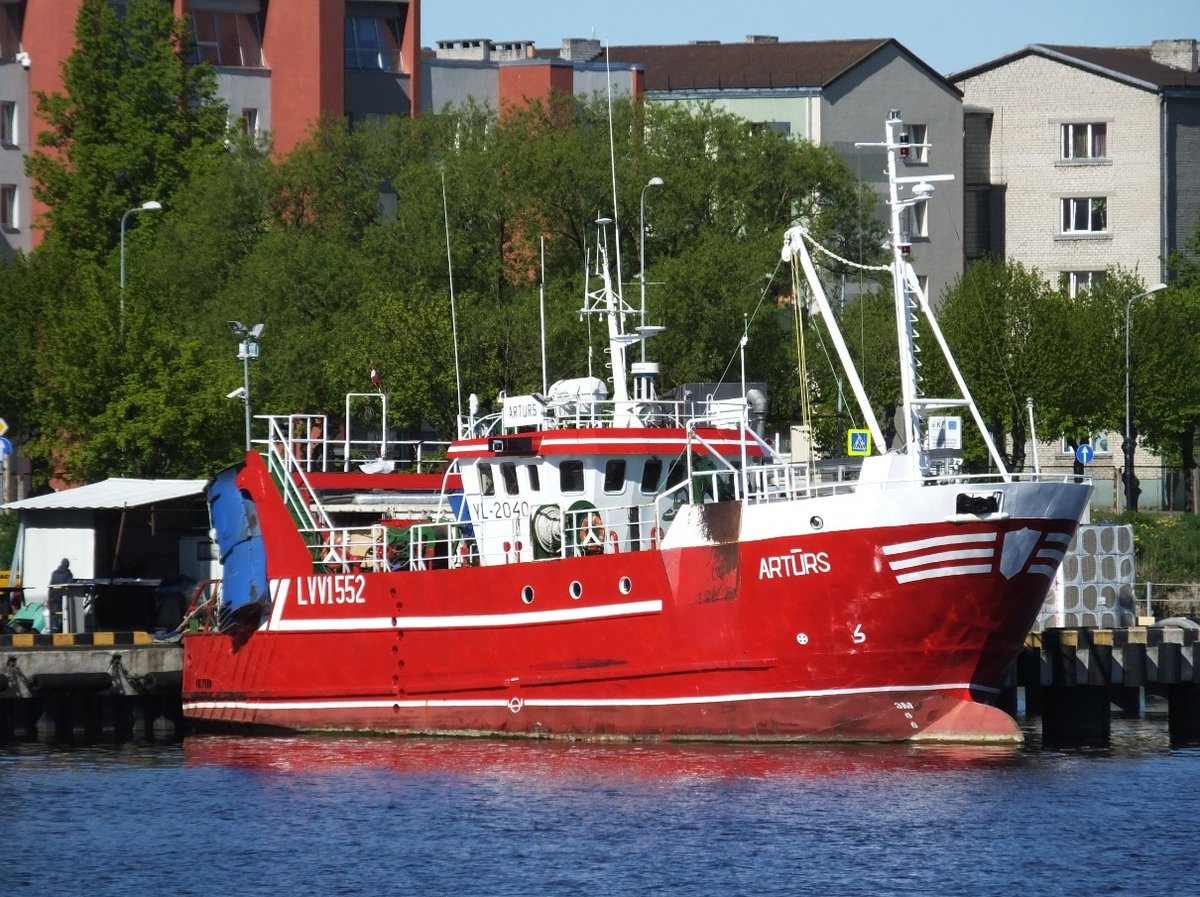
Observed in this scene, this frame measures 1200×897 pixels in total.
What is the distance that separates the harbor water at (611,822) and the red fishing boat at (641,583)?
31.6 inches

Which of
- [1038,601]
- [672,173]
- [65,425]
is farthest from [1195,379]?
[1038,601]

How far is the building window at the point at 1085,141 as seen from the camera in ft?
273

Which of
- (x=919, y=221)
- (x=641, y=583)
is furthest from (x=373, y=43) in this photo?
(x=641, y=583)

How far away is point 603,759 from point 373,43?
49.9m

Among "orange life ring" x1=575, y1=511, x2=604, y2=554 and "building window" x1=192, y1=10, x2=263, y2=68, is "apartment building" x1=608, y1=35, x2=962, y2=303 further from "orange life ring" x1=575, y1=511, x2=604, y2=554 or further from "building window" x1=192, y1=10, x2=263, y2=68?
"orange life ring" x1=575, y1=511, x2=604, y2=554

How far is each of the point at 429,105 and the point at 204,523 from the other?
3533 centimetres

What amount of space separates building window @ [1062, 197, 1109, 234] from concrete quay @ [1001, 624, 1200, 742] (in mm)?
50476

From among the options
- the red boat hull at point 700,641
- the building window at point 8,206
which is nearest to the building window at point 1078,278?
the building window at point 8,206

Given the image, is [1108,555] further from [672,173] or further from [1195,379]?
[1195,379]

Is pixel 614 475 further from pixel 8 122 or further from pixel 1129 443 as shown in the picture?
pixel 8 122

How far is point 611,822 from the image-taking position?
1075 inches

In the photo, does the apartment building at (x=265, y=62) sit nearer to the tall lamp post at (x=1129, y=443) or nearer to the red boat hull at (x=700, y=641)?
the tall lamp post at (x=1129, y=443)

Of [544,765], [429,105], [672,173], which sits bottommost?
[544,765]

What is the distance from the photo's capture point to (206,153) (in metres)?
70.4
